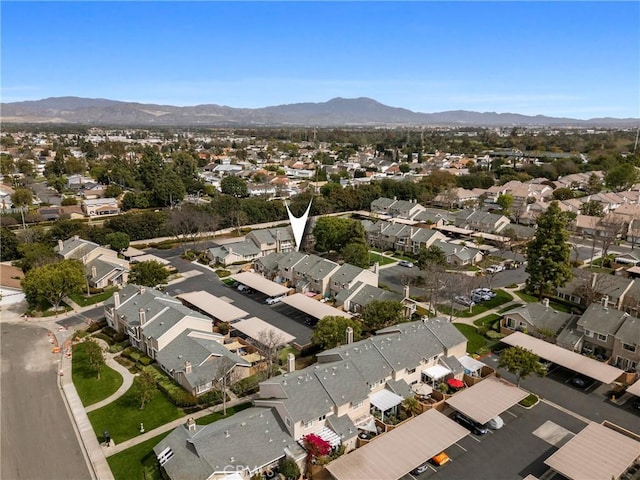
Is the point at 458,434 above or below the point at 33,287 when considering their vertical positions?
below

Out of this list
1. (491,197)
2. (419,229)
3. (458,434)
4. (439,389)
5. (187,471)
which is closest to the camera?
(187,471)

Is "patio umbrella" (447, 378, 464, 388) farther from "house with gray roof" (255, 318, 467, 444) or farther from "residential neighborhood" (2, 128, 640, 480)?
"house with gray roof" (255, 318, 467, 444)

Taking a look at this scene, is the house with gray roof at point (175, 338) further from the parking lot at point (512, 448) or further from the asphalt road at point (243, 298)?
the parking lot at point (512, 448)

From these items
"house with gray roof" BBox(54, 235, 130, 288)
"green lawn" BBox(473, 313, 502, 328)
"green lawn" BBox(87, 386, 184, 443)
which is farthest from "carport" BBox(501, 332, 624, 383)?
"house with gray roof" BBox(54, 235, 130, 288)

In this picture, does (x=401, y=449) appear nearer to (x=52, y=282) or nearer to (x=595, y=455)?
(x=595, y=455)

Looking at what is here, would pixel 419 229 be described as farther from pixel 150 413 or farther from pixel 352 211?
pixel 150 413

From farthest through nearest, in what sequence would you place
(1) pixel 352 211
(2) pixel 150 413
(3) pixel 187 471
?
1. (1) pixel 352 211
2. (2) pixel 150 413
3. (3) pixel 187 471

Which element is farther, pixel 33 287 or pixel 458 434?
pixel 33 287

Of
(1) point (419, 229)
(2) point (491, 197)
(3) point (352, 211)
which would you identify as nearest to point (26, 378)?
(1) point (419, 229)
